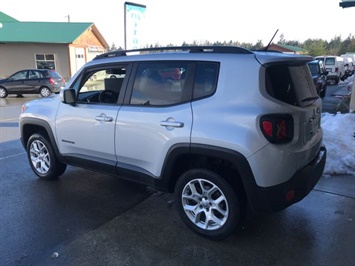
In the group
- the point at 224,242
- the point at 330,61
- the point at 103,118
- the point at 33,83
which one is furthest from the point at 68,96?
the point at 330,61

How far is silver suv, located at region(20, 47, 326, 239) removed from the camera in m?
3.01

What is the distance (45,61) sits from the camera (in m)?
30.0

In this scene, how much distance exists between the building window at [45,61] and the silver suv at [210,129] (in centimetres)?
2795

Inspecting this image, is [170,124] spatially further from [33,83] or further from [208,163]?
[33,83]

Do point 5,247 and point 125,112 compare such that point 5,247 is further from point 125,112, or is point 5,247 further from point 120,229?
point 125,112

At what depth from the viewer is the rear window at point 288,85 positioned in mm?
3076

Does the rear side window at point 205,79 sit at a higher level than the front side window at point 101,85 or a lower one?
higher

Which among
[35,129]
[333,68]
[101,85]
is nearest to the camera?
[101,85]

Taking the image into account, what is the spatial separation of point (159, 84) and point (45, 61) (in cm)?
2932

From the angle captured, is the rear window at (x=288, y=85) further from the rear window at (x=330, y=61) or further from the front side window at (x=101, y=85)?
the rear window at (x=330, y=61)

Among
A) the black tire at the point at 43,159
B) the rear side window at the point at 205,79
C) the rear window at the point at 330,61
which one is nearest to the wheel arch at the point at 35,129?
the black tire at the point at 43,159

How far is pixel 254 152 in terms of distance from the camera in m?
2.96

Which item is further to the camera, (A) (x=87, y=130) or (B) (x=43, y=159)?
(B) (x=43, y=159)

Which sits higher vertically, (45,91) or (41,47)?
(41,47)
